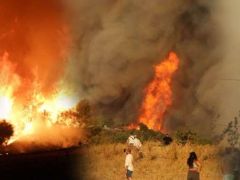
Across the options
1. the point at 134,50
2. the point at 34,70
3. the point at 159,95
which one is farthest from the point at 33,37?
the point at 159,95

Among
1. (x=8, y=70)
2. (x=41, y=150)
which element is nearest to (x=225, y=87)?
(x=41, y=150)

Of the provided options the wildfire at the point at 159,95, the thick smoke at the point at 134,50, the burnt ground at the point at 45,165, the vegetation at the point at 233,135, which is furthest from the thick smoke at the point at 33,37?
the vegetation at the point at 233,135

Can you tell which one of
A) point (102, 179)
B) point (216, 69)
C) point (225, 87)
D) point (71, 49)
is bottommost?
point (102, 179)

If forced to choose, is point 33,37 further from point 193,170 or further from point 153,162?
point 193,170

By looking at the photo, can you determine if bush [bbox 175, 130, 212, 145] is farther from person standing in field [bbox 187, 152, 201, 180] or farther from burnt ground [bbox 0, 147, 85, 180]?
person standing in field [bbox 187, 152, 201, 180]

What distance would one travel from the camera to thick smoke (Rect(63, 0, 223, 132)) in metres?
33.7

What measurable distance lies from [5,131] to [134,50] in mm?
14066

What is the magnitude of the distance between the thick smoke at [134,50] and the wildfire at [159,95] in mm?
586

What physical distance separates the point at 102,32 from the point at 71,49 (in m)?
2.67

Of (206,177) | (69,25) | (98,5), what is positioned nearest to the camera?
(206,177)

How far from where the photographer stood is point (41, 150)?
77.4ft

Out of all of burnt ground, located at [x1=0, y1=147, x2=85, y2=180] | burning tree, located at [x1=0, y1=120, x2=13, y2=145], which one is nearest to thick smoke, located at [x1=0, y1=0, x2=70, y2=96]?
burning tree, located at [x1=0, y1=120, x2=13, y2=145]

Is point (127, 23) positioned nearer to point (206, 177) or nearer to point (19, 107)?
point (19, 107)

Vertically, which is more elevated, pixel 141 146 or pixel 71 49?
pixel 71 49
